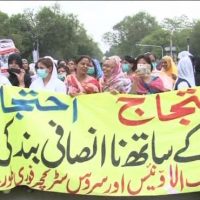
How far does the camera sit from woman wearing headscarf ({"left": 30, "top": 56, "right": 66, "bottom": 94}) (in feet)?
18.3

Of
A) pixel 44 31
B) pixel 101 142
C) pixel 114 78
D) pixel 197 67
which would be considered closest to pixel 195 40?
pixel 44 31

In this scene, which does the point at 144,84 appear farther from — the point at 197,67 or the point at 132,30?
the point at 132,30

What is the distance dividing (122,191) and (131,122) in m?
0.62

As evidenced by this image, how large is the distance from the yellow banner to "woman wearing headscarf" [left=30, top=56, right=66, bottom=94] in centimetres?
87

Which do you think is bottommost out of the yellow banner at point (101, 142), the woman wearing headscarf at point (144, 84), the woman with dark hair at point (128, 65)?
the yellow banner at point (101, 142)

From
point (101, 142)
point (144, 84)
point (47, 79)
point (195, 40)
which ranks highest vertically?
point (195, 40)

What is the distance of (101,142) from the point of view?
4617 mm

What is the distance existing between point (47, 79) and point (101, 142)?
133 cm

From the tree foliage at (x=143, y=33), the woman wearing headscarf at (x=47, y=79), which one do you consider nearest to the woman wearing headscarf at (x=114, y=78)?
the woman wearing headscarf at (x=47, y=79)

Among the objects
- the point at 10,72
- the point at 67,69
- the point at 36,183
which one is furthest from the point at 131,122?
the point at 67,69

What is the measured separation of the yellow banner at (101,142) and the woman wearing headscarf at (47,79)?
87cm

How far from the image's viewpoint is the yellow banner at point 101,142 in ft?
14.8

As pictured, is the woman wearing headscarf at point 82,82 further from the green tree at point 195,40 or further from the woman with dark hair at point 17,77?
the green tree at point 195,40

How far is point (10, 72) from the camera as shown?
6387mm
